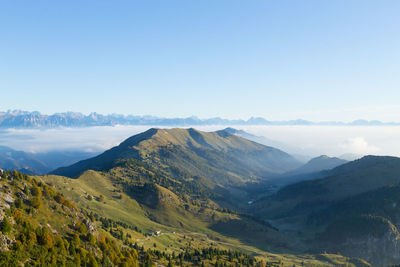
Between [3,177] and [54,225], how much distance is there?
40736 millimetres

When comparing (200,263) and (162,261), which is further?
(200,263)

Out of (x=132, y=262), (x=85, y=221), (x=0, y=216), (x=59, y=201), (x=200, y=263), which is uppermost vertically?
(x=0, y=216)

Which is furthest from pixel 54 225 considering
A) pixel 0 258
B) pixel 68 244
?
pixel 0 258

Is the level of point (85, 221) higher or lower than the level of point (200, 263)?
higher

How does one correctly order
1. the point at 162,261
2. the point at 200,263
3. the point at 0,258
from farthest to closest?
the point at 200,263, the point at 162,261, the point at 0,258

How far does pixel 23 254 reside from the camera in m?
88.0

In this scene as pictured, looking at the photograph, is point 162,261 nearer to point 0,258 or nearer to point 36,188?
point 36,188

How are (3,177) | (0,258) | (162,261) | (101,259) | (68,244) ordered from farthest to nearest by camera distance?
1. (162,261)
2. (3,177)
3. (101,259)
4. (68,244)
5. (0,258)

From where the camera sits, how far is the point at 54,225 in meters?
125

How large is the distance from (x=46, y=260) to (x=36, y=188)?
6250cm

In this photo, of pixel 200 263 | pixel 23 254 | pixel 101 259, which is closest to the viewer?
pixel 23 254

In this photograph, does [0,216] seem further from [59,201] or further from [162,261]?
[162,261]

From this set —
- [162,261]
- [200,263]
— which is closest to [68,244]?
[162,261]

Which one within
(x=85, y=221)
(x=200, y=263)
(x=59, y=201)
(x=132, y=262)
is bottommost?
(x=200, y=263)
